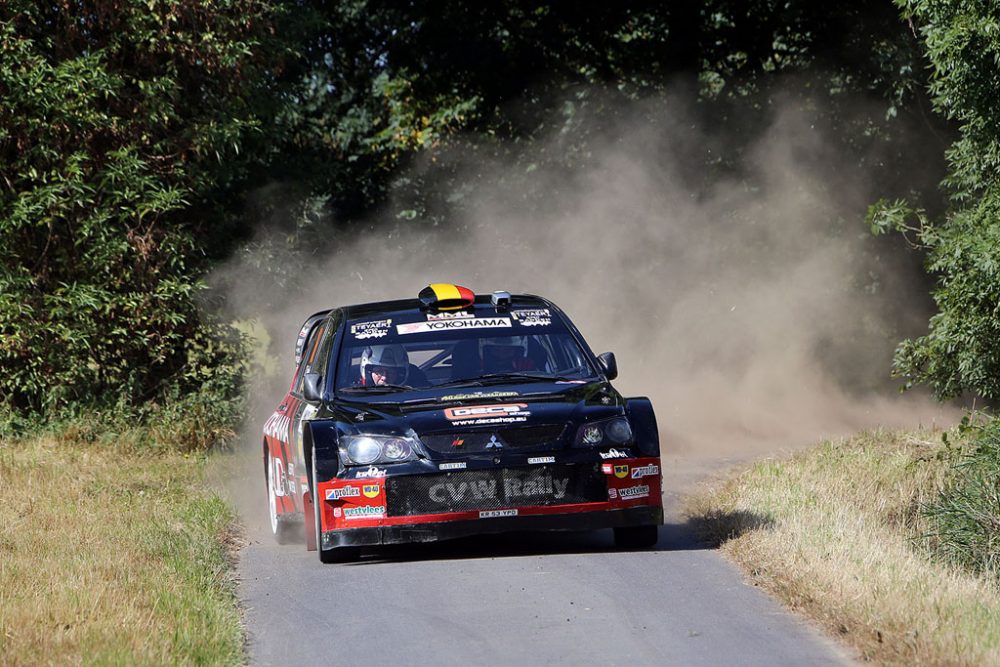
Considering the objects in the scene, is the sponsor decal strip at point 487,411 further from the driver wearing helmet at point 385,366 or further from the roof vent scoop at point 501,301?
the roof vent scoop at point 501,301

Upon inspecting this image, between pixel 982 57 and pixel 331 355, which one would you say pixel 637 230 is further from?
pixel 331 355

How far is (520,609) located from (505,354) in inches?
112

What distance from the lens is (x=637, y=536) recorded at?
9.52 metres

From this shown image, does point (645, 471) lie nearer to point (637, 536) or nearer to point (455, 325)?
point (637, 536)

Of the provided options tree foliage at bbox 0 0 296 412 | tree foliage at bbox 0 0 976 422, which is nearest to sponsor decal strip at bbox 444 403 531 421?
tree foliage at bbox 0 0 976 422

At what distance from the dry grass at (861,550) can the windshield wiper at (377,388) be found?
2126 mm

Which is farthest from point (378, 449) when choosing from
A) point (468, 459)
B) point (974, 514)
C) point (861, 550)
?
point (974, 514)

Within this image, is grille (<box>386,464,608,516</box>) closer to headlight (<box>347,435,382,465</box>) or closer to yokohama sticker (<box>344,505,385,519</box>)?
yokohama sticker (<box>344,505,385,519</box>)

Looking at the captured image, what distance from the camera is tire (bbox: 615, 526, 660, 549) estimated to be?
9.48 meters

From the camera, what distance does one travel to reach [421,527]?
898 centimetres

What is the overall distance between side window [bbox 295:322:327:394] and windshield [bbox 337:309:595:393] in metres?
0.74

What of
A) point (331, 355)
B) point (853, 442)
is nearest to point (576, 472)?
point (331, 355)

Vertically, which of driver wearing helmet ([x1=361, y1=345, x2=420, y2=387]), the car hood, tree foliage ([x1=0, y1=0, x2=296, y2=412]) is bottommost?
the car hood

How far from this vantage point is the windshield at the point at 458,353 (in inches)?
395
